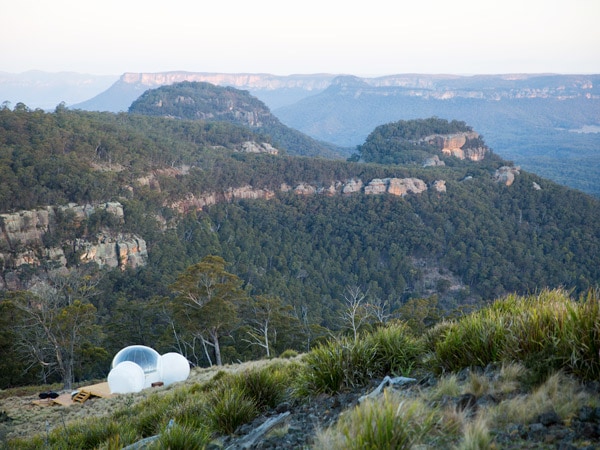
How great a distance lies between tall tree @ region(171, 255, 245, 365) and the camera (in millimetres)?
23859

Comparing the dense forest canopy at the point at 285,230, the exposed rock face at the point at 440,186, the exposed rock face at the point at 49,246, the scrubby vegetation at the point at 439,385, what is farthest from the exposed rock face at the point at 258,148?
the scrubby vegetation at the point at 439,385

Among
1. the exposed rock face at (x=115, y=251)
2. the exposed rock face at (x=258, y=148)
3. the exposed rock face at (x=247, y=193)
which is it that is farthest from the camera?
the exposed rock face at (x=258, y=148)

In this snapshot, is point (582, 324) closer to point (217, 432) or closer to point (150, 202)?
point (217, 432)

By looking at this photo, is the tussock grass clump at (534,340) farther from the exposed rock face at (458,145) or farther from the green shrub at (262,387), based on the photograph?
the exposed rock face at (458,145)

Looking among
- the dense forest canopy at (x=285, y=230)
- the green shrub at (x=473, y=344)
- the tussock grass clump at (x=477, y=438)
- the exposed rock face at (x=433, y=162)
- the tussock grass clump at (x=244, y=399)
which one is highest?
the tussock grass clump at (x=477, y=438)

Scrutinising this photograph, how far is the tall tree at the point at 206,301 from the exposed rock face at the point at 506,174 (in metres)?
56.3

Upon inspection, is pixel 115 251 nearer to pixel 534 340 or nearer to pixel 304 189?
pixel 304 189

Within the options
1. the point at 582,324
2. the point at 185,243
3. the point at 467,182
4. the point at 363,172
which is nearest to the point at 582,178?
the point at 467,182

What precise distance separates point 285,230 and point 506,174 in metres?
35.8

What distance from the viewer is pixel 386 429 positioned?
3.23 metres

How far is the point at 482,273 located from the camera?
2143 inches

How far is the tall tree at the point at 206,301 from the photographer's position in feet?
78.3

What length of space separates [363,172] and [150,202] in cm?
3155

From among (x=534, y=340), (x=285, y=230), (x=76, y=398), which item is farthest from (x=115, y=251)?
(x=534, y=340)
